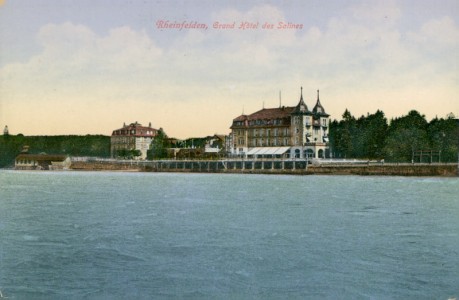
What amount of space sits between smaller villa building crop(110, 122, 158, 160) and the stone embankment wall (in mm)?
14480

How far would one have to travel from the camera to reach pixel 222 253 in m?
18.9

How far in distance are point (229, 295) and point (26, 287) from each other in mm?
5713

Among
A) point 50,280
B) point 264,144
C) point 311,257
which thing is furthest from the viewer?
point 264,144

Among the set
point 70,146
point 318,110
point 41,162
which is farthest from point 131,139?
point 318,110

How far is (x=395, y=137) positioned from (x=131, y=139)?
7092 cm

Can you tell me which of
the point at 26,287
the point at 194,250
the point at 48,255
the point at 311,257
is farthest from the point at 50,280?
the point at 311,257

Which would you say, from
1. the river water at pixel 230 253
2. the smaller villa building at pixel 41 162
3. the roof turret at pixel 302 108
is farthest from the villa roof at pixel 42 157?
the river water at pixel 230 253

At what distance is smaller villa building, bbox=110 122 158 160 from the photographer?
436ft

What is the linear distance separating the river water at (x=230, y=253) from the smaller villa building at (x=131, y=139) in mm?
101538

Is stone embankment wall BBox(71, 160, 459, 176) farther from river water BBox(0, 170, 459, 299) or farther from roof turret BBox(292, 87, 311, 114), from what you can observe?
river water BBox(0, 170, 459, 299)

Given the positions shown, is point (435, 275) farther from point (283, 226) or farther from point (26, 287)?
point (26, 287)

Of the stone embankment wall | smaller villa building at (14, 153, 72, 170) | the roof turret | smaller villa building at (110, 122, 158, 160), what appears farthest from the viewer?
smaller villa building at (110, 122, 158, 160)

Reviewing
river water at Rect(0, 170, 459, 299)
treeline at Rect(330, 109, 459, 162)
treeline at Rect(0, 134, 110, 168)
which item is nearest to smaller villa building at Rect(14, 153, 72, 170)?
treeline at Rect(0, 134, 110, 168)

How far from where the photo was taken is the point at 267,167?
3814 inches
